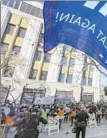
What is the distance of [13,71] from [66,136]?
54.6ft

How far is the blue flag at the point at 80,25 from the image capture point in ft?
11.7

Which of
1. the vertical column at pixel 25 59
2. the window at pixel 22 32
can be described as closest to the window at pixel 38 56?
the vertical column at pixel 25 59

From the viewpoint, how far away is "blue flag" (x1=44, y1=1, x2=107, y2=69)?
358 cm

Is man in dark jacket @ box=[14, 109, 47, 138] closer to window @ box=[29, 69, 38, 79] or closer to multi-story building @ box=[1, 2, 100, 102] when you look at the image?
multi-story building @ box=[1, 2, 100, 102]

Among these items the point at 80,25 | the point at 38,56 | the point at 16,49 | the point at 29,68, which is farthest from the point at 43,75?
the point at 80,25

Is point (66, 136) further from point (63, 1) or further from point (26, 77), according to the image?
point (26, 77)

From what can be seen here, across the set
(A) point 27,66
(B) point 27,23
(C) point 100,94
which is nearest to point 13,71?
(A) point 27,66

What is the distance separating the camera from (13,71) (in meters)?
27.3

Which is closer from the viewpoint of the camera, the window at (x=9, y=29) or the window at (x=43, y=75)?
the window at (x=43, y=75)

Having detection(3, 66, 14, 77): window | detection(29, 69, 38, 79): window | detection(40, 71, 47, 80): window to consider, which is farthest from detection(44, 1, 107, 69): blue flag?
detection(29, 69, 38, 79): window

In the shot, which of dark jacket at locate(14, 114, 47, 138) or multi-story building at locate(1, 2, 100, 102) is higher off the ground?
multi-story building at locate(1, 2, 100, 102)

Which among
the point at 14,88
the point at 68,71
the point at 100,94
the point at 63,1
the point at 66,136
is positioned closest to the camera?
the point at 63,1

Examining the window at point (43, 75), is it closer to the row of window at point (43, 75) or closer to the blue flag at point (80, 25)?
the row of window at point (43, 75)

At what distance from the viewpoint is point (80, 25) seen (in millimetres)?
3654
